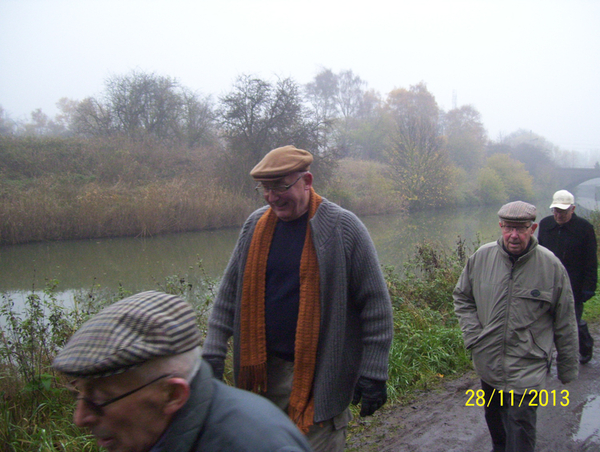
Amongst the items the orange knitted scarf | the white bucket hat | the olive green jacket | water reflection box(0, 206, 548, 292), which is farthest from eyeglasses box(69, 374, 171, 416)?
water reflection box(0, 206, 548, 292)

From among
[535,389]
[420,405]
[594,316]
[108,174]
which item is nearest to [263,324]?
[535,389]

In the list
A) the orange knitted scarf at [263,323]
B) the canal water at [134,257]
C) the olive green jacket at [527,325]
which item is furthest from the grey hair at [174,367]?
the canal water at [134,257]

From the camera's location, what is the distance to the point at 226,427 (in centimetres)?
109

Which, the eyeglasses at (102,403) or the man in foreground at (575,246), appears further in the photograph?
the man in foreground at (575,246)

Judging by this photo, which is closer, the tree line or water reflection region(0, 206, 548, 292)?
water reflection region(0, 206, 548, 292)

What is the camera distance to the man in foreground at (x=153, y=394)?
1.06m

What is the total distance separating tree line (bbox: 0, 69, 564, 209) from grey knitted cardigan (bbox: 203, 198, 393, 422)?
69.6 feet

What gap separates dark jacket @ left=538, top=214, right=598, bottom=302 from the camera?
4.61 meters

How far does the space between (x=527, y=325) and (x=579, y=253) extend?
227cm

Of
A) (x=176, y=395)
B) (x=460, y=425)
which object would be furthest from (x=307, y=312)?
(x=460, y=425)

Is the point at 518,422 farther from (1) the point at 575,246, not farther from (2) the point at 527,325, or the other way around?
(1) the point at 575,246

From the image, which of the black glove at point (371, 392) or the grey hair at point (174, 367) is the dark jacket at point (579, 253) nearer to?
the black glove at point (371, 392)

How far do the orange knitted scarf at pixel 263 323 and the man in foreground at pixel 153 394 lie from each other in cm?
100
